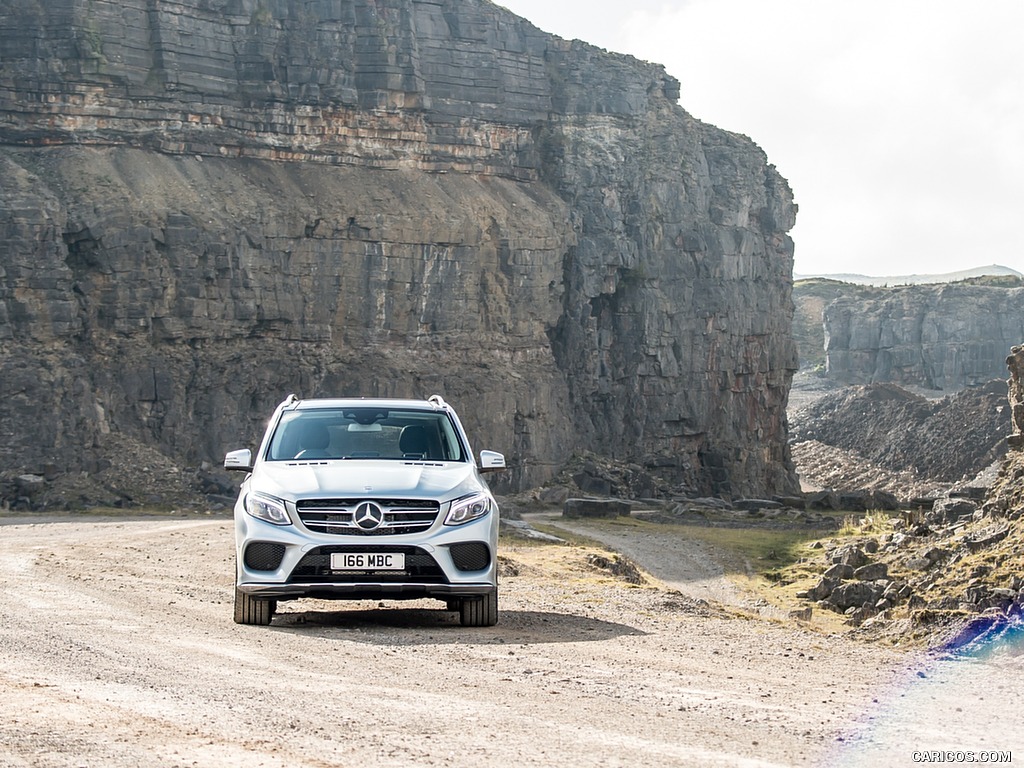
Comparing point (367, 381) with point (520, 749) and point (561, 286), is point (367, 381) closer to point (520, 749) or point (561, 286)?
point (561, 286)

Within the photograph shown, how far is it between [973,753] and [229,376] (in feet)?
191

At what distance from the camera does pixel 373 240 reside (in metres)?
70.2

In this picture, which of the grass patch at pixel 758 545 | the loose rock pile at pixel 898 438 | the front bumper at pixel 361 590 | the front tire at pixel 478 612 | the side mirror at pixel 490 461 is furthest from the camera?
the loose rock pile at pixel 898 438

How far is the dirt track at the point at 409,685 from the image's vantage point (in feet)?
28.5

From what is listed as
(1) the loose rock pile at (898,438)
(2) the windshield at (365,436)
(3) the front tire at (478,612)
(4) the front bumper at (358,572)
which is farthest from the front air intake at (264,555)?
(1) the loose rock pile at (898,438)

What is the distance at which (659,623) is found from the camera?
16953 mm

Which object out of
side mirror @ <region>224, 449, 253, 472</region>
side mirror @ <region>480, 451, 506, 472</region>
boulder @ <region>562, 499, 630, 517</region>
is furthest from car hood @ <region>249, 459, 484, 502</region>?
boulder @ <region>562, 499, 630, 517</region>

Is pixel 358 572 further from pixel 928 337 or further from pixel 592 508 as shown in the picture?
pixel 928 337

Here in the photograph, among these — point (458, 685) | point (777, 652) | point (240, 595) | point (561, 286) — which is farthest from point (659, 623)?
point (561, 286)

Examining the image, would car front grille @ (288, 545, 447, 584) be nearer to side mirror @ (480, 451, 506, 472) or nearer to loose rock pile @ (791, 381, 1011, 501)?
side mirror @ (480, 451, 506, 472)

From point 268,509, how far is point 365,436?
1.91 metres

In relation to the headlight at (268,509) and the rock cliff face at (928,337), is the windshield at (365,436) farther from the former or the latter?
the rock cliff face at (928,337)

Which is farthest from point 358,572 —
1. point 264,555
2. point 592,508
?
point 592,508

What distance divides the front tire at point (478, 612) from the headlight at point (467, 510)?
Answer: 3.07ft
